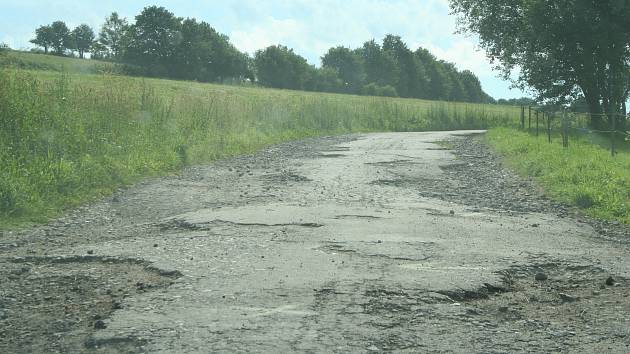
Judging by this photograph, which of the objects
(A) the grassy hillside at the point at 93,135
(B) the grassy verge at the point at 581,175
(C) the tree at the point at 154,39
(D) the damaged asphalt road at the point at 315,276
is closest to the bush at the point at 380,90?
(C) the tree at the point at 154,39

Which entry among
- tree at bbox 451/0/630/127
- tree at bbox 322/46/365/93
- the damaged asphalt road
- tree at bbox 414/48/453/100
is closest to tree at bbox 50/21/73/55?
tree at bbox 322/46/365/93

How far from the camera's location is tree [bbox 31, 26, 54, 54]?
11100cm

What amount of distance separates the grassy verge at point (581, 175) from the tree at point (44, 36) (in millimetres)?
106232

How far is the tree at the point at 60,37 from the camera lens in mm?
112750

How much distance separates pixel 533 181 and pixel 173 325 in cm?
1016

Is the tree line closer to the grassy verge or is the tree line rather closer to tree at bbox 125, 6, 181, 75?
tree at bbox 125, 6, 181, 75

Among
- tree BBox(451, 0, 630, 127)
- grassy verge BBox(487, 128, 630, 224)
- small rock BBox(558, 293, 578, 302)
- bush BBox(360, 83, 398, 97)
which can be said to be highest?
bush BBox(360, 83, 398, 97)

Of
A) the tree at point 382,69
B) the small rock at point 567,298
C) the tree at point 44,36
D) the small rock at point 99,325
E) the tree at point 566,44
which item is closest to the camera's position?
the small rock at point 99,325

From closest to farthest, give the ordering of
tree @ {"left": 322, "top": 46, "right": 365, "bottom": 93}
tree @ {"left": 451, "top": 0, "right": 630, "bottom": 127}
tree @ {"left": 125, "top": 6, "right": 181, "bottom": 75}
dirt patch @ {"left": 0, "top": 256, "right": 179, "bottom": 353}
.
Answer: dirt patch @ {"left": 0, "top": 256, "right": 179, "bottom": 353}, tree @ {"left": 451, "top": 0, "right": 630, "bottom": 127}, tree @ {"left": 125, "top": 6, "right": 181, "bottom": 75}, tree @ {"left": 322, "top": 46, "right": 365, "bottom": 93}

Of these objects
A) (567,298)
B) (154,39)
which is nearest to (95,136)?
(567,298)

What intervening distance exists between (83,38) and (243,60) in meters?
33.2

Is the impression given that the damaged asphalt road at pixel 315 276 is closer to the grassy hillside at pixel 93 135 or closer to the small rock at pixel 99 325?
the small rock at pixel 99 325

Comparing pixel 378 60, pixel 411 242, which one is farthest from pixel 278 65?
pixel 411 242

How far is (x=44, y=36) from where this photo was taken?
11188 centimetres
